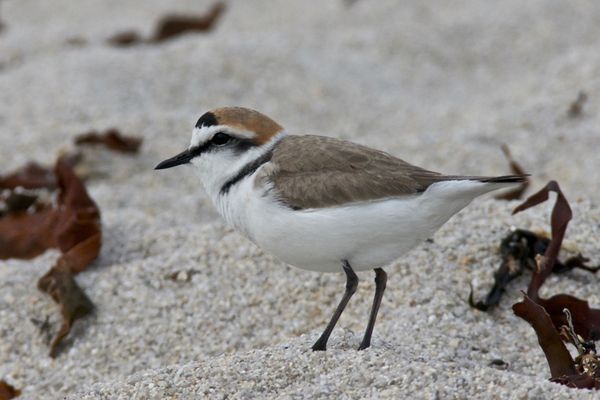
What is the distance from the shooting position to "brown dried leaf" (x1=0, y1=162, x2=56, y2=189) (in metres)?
5.77

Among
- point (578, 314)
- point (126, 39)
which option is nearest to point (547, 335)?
point (578, 314)

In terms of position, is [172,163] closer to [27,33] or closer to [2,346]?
[2,346]

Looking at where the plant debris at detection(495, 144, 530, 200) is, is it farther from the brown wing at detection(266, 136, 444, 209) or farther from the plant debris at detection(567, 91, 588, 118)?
the brown wing at detection(266, 136, 444, 209)

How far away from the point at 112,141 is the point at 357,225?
3.43 metres

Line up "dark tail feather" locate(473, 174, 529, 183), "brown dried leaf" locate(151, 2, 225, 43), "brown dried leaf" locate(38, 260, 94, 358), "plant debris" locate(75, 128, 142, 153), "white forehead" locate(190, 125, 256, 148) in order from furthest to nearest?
"brown dried leaf" locate(151, 2, 225, 43) < "plant debris" locate(75, 128, 142, 153) < "brown dried leaf" locate(38, 260, 94, 358) < "white forehead" locate(190, 125, 256, 148) < "dark tail feather" locate(473, 174, 529, 183)

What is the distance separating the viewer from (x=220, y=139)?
370 centimetres

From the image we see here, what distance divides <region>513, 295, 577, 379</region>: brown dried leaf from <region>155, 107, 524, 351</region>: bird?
40 centimetres

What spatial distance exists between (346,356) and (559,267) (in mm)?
1336

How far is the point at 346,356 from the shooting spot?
331 centimetres

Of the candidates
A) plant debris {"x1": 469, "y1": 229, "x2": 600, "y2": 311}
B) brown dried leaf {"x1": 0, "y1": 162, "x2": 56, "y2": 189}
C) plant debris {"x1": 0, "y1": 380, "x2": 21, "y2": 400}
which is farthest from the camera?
brown dried leaf {"x1": 0, "y1": 162, "x2": 56, "y2": 189}

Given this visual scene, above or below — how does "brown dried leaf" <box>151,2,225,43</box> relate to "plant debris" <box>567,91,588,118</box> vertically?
below

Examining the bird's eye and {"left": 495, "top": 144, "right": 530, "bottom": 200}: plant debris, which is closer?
the bird's eye

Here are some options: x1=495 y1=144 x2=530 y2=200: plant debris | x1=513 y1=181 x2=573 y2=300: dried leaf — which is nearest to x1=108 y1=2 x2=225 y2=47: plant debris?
x1=495 y1=144 x2=530 y2=200: plant debris

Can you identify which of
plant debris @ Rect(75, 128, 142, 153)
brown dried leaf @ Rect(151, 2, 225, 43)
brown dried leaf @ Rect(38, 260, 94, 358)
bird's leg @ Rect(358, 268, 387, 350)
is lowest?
brown dried leaf @ Rect(38, 260, 94, 358)
